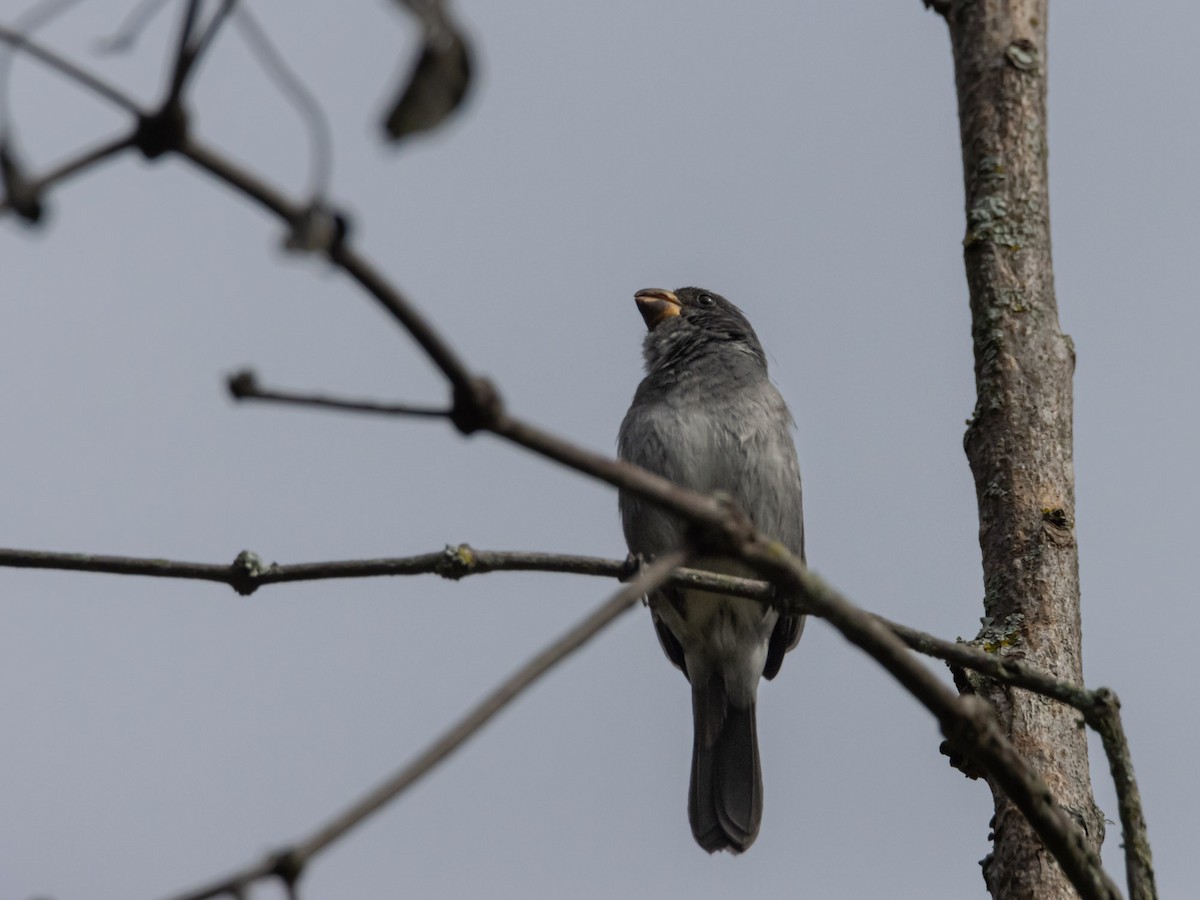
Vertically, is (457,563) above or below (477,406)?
above

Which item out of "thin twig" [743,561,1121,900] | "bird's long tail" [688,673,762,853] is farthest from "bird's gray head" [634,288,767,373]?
"thin twig" [743,561,1121,900]

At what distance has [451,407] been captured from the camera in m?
1.30

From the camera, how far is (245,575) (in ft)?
7.18

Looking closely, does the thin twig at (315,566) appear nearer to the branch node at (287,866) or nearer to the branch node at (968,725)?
the branch node at (968,725)

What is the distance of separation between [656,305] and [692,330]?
51cm

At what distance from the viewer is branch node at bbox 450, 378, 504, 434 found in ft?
4.21

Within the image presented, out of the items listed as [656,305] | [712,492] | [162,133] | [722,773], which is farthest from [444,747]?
[656,305]

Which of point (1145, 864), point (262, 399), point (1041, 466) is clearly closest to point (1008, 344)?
point (1041, 466)

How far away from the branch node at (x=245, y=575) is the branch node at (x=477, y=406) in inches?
39.0

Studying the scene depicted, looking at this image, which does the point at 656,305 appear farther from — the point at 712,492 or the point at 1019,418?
the point at 1019,418

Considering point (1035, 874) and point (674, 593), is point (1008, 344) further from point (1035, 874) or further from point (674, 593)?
point (674, 593)

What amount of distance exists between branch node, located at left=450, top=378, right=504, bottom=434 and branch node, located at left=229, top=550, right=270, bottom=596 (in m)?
0.99

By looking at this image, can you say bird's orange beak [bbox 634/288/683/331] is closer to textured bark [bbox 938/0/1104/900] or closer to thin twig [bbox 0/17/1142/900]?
textured bark [bbox 938/0/1104/900]

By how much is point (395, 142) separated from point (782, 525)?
4952 mm
